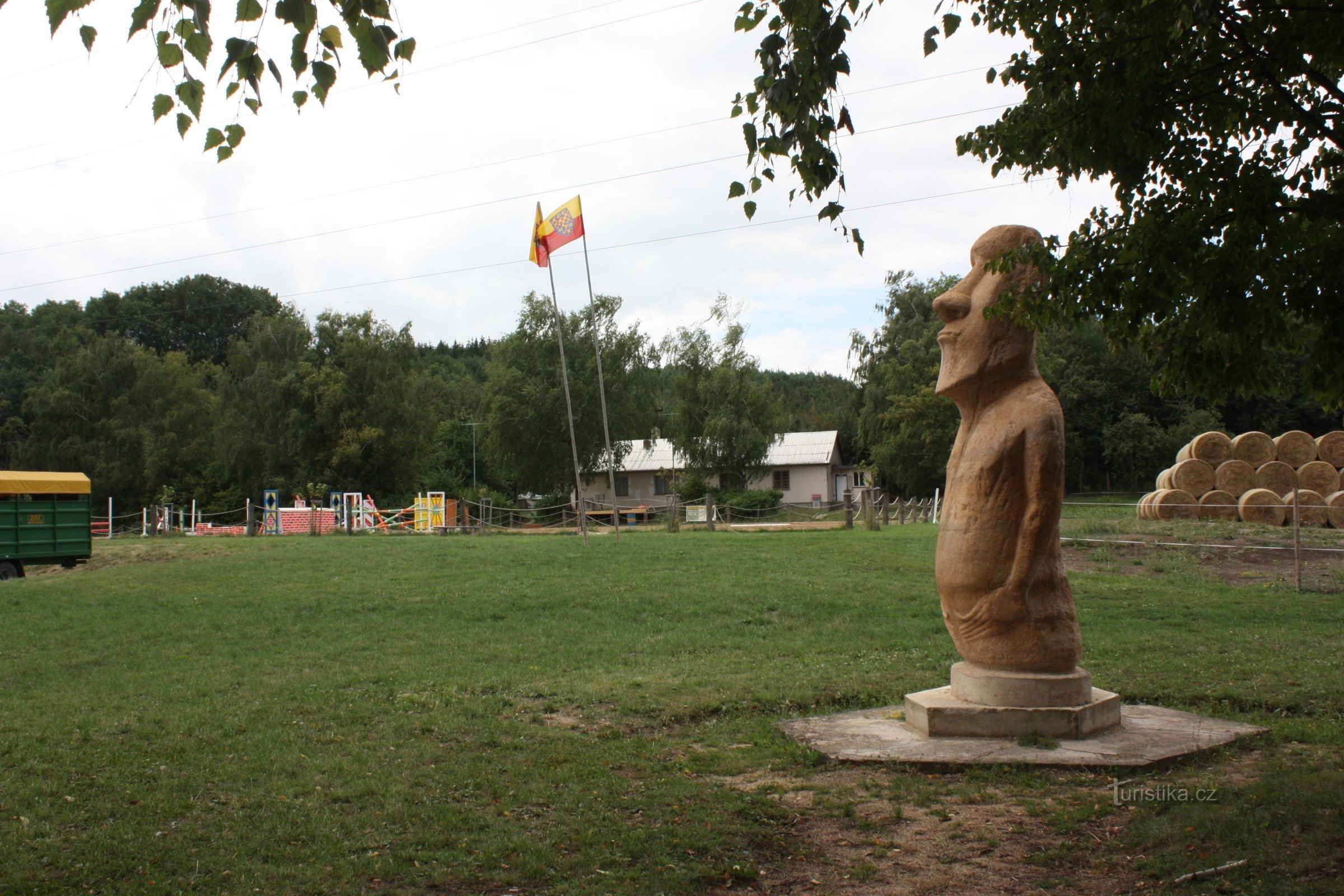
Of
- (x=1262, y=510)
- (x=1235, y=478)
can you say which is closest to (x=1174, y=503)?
(x=1262, y=510)

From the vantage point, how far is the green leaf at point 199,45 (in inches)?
152

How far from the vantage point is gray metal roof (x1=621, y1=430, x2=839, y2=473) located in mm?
51406

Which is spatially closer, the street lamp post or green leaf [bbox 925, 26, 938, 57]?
green leaf [bbox 925, 26, 938, 57]

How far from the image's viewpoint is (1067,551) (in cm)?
1958

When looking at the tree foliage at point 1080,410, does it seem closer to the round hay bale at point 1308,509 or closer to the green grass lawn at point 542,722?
the round hay bale at point 1308,509

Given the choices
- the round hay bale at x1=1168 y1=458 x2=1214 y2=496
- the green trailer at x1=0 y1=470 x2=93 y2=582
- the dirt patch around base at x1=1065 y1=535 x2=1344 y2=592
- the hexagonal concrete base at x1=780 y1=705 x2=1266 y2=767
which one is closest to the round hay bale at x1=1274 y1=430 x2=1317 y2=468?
the round hay bale at x1=1168 y1=458 x2=1214 y2=496

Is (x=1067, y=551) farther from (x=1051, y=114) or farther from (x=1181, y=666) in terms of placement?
(x=1051, y=114)

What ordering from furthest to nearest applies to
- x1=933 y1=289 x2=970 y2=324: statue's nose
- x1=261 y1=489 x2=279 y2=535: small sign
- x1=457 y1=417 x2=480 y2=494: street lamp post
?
x1=457 y1=417 x2=480 y2=494: street lamp post
x1=261 y1=489 x2=279 y2=535: small sign
x1=933 y1=289 x2=970 y2=324: statue's nose

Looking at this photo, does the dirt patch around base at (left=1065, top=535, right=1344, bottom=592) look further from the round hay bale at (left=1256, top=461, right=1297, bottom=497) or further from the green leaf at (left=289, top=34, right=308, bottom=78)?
the green leaf at (left=289, top=34, right=308, bottom=78)

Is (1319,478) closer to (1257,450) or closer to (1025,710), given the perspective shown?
(1257,450)

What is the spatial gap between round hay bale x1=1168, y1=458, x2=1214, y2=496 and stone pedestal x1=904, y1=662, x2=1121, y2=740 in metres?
20.0

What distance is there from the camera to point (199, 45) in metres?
3.87

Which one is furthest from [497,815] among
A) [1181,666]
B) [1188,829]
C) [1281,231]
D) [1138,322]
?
[1181,666]

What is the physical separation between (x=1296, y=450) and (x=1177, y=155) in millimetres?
22194
